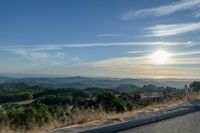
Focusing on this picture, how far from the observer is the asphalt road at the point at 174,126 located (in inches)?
388

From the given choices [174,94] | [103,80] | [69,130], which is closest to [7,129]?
[69,130]

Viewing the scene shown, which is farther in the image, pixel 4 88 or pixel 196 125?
pixel 4 88

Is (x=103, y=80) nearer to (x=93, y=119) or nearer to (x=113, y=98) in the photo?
A: (x=113, y=98)

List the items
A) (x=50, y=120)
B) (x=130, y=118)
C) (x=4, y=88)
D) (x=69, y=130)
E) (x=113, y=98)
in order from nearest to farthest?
(x=69, y=130) < (x=130, y=118) < (x=50, y=120) < (x=113, y=98) < (x=4, y=88)

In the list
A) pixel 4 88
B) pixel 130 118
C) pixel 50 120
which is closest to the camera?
pixel 130 118

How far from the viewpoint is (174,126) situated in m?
10.5

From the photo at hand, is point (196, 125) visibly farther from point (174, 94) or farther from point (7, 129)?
point (174, 94)

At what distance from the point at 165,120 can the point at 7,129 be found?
168 inches

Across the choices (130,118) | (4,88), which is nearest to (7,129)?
(130,118)

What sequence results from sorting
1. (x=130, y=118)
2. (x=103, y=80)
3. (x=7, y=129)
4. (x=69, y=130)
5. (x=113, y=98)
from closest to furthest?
(x=69, y=130) → (x=7, y=129) → (x=130, y=118) → (x=113, y=98) → (x=103, y=80)

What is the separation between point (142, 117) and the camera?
1162 centimetres

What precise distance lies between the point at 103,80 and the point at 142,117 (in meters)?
90.0

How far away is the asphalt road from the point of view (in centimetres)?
985

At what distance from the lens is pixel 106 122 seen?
10.8m
